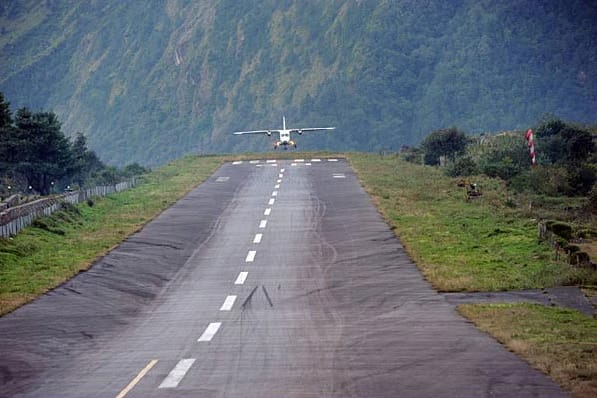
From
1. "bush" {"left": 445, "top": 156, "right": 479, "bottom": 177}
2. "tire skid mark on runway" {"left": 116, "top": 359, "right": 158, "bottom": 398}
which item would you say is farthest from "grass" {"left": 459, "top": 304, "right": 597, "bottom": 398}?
"bush" {"left": 445, "top": 156, "right": 479, "bottom": 177}

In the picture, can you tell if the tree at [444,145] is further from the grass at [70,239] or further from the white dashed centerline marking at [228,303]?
the white dashed centerline marking at [228,303]

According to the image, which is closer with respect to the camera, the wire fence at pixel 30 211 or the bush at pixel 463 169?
the wire fence at pixel 30 211

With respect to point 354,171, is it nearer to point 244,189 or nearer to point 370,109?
point 244,189

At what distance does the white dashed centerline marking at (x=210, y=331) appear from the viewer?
18.5m

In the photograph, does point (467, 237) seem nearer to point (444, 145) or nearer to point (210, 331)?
point (210, 331)

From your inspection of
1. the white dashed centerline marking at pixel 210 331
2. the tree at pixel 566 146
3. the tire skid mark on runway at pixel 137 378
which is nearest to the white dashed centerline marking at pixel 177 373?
the tire skid mark on runway at pixel 137 378

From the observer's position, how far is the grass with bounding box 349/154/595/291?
82.1ft

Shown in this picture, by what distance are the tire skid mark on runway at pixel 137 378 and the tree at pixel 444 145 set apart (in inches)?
2486

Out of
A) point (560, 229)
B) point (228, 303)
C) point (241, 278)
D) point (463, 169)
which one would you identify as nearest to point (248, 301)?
point (228, 303)

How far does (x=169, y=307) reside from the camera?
74.7 feet

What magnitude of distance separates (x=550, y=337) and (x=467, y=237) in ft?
52.5

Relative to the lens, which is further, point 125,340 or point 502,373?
point 125,340

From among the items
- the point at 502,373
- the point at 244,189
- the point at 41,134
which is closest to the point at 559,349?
the point at 502,373

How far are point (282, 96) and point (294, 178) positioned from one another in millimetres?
98892
